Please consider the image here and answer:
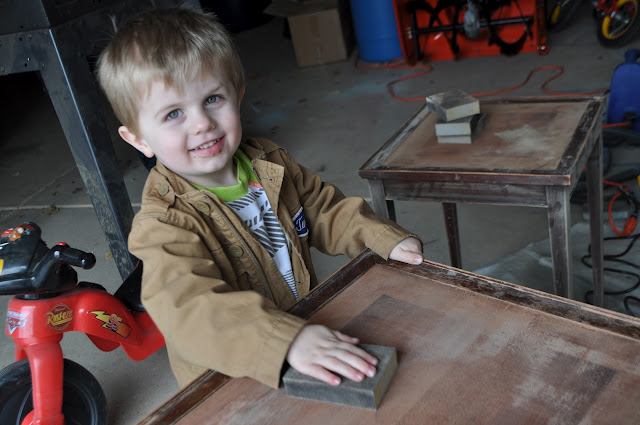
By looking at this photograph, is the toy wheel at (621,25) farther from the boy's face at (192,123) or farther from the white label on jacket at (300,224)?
the boy's face at (192,123)

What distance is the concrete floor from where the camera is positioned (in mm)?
2350

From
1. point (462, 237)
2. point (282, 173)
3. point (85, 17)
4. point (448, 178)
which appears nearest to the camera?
point (282, 173)

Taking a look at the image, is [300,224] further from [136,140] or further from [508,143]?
[508,143]

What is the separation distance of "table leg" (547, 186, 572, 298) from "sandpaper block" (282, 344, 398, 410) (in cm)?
75

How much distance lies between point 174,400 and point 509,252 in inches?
73.8

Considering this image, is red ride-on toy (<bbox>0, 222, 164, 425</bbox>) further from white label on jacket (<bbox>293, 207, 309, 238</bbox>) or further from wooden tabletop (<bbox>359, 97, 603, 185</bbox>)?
wooden tabletop (<bbox>359, 97, 603, 185</bbox>)

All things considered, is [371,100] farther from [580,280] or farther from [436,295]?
[436,295]

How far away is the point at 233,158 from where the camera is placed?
1.31 metres

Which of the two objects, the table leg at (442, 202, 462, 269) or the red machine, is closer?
the table leg at (442, 202, 462, 269)

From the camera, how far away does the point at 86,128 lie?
194cm

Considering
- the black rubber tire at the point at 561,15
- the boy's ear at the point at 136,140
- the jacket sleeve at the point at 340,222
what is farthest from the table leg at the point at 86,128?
the black rubber tire at the point at 561,15

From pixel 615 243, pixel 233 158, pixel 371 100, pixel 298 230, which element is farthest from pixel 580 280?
pixel 371 100

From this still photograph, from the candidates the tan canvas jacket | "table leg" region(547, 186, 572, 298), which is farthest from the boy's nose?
"table leg" region(547, 186, 572, 298)

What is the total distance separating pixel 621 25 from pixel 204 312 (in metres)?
4.37
